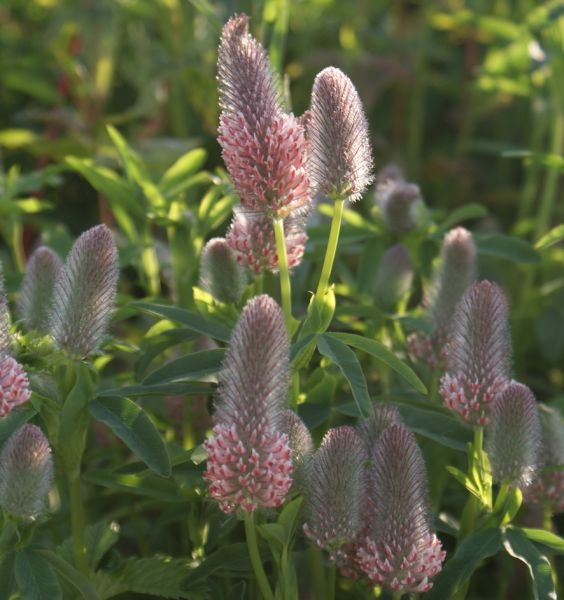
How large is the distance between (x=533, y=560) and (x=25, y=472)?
24.4 inches

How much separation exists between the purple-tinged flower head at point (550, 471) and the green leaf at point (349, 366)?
36 cm

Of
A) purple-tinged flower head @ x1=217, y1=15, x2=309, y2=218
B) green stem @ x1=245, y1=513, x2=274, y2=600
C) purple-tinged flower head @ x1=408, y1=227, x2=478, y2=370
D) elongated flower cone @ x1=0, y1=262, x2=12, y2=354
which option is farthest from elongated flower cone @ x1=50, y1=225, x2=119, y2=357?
purple-tinged flower head @ x1=408, y1=227, x2=478, y2=370

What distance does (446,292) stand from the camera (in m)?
1.67

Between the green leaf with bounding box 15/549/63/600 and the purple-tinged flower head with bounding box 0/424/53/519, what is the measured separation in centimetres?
7

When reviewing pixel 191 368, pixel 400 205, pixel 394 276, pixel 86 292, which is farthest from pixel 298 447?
pixel 400 205

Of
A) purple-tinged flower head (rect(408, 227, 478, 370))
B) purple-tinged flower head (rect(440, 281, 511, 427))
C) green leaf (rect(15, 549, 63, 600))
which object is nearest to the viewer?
green leaf (rect(15, 549, 63, 600))

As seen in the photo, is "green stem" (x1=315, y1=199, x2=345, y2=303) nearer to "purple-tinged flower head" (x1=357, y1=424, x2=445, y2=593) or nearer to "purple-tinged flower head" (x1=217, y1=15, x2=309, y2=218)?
"purple-tinged flower head" (x1=217, y1=15, x2=309, y2=218)

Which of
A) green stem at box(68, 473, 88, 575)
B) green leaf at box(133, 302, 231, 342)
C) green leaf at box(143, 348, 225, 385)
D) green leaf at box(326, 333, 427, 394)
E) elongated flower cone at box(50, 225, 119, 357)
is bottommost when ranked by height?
green stem at box(68, 473, 88, 575)

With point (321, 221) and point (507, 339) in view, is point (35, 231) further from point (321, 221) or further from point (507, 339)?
point (507, 339)

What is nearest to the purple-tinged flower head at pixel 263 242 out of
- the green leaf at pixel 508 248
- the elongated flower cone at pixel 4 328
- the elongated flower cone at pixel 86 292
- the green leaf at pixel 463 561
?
the elongated flower cone at pixel 86 292

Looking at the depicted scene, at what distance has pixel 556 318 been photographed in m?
2.56

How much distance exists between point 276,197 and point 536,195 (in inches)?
96.9

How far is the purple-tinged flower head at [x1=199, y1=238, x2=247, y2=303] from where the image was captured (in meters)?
1.49

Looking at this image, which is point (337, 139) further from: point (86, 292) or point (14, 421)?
point (14, 421)
